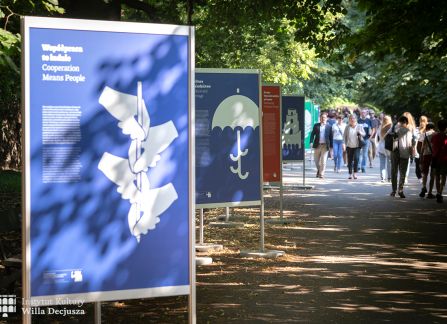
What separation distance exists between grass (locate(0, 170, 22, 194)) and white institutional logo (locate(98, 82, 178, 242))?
622 inches

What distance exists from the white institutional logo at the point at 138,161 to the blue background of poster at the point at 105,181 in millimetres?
37

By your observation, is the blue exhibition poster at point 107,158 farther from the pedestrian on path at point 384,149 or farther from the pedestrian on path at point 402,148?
the pedestrian on path at point 384,149

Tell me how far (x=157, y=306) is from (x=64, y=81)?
365cm

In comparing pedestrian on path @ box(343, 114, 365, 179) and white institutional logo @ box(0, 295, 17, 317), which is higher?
pedestrian on path @ box(343, 114, 365, 179)

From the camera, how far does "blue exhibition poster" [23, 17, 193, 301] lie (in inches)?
219

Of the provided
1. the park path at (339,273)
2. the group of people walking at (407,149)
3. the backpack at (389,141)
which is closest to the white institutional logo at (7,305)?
the park path at (339,273)

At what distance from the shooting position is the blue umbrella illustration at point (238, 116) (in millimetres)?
11031

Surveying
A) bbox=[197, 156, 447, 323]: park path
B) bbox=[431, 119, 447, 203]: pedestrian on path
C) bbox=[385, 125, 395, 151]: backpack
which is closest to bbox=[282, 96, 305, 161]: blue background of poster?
bbox=[385, 125, 395, 151]: backpack

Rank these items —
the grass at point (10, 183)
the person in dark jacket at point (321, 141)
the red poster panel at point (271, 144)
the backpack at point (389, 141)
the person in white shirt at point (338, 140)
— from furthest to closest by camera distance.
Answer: the person in white shirt at point (338, 140) < the person in dark jacket at point (321, 141) < the grass at point (10, 183) < the backpack at point (389, 141) < the red poster panel at point (271, 144)

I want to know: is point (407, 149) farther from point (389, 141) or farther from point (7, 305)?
point (7, 305)

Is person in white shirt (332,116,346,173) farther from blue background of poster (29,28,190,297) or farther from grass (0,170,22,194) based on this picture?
blue background of poster (29,28,190,297)

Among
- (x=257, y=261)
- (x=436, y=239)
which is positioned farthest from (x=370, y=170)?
(x=257, y=261)

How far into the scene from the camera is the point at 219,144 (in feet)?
36.3

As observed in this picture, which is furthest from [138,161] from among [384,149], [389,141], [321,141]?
[321,141]
